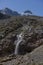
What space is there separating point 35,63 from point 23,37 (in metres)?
11.8

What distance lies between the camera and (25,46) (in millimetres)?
30875

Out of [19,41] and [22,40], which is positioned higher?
[22,40]

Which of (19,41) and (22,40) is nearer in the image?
(22,40)

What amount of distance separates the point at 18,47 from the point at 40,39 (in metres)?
3.89

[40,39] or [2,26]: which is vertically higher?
[2,26]

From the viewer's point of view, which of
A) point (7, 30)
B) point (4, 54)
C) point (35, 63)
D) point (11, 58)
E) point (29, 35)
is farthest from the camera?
point (7, 30)

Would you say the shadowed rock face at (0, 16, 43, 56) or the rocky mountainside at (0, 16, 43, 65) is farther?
the shadowed rock face at (0, 16, 43, 56)

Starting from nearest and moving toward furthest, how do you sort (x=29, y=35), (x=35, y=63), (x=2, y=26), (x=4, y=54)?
(x=35, y=63) → (x=4, y=54) → (x=29, y=35) → (x=2, y=26)

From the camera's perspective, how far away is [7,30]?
37.2 metres

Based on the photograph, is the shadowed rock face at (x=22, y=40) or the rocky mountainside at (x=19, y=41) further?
the shadowed rock face at (x=22, y=40)

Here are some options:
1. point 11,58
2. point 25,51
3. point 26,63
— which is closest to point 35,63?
point 26,63

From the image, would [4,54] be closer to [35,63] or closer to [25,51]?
[25,51]

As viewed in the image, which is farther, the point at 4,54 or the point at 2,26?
the point at 2,26

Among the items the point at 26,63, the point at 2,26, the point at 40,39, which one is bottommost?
the point at 26,63
